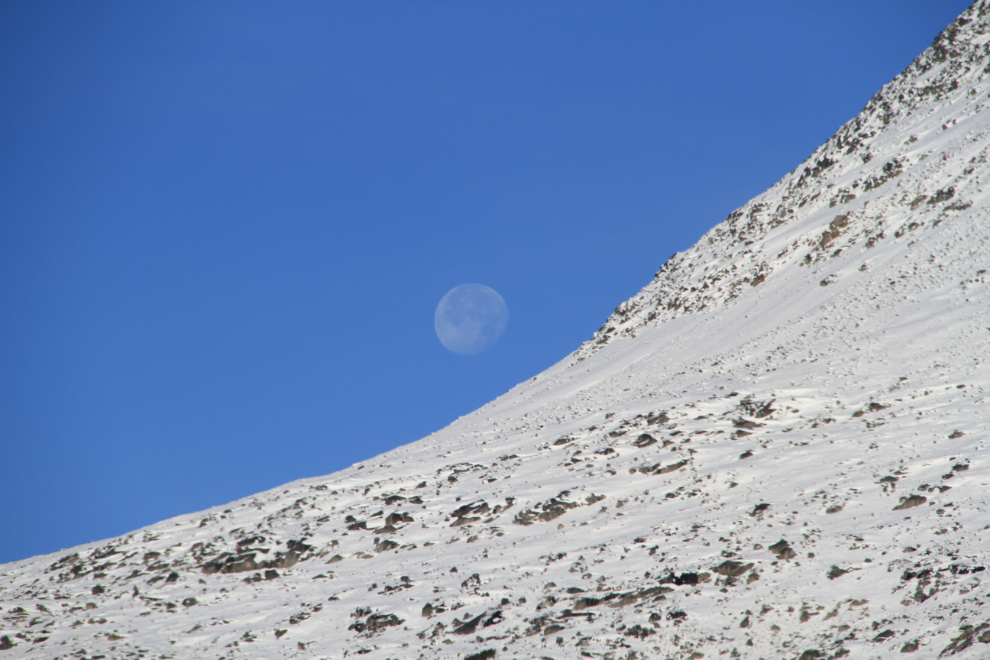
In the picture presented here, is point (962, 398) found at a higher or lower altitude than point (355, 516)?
lower

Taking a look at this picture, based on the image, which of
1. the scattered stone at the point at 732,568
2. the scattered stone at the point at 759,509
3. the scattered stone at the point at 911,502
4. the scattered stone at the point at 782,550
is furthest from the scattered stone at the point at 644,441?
the scattered stone at the point at 732,568

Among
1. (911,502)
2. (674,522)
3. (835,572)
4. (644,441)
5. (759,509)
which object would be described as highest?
(644,441)

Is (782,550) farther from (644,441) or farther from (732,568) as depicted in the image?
(644,441)

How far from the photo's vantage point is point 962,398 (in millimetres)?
24844

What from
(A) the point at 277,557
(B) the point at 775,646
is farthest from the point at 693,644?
(A) the point at 277,557

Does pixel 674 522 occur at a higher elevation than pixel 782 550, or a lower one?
higher

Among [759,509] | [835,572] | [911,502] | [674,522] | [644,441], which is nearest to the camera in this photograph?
[835,572]

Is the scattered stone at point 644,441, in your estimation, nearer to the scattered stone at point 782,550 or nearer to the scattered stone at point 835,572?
the scattered stone at point 782,550

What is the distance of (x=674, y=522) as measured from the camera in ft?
67.8

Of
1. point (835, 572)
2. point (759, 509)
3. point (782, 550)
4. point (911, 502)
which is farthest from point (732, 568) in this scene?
point (911, 502)

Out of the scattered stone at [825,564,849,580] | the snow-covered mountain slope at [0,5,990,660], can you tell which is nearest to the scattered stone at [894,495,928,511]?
the snow-covered mountain slope at [0,5,990,660]

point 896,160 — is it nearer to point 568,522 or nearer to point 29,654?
point 568,522

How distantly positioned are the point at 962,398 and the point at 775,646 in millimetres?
17539

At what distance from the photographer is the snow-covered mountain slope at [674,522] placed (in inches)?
555
